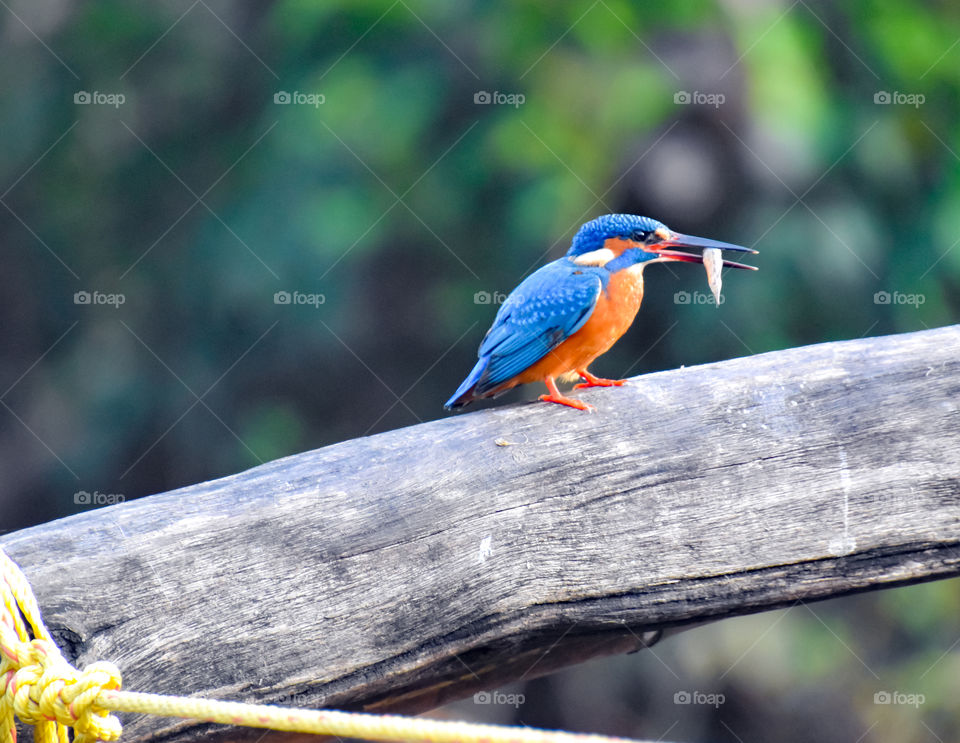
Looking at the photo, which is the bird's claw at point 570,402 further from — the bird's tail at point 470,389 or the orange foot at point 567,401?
the bird's tail at point 470,389

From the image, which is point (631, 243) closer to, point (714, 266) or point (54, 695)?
point (714, 266)

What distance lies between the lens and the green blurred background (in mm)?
4070

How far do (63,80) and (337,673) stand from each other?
4.99 m

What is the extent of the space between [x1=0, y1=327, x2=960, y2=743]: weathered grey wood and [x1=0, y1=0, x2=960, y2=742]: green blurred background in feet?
7.84

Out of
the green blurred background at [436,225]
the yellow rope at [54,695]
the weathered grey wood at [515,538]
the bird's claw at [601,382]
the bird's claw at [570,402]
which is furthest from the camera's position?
the green blurred background at [436,225]

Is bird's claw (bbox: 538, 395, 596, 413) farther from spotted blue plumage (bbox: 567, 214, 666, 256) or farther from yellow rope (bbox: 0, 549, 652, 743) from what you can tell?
yellow rope (bbox: 0, 549, 652, 743)

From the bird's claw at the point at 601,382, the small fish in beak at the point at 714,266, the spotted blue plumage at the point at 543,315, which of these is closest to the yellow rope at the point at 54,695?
the bird's claw at the point at 601,382

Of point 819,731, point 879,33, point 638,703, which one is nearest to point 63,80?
point 879,33

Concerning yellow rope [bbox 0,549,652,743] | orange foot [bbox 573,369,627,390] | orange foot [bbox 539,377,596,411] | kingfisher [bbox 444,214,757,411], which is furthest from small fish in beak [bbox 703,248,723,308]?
yellow rope [bbox 0,549,652,743]

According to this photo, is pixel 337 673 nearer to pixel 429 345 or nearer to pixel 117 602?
pixel 117 602

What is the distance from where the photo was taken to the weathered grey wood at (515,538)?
1.30m

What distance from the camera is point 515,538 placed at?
4.83ft

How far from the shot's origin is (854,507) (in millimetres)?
1563

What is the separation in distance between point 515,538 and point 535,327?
745mm
